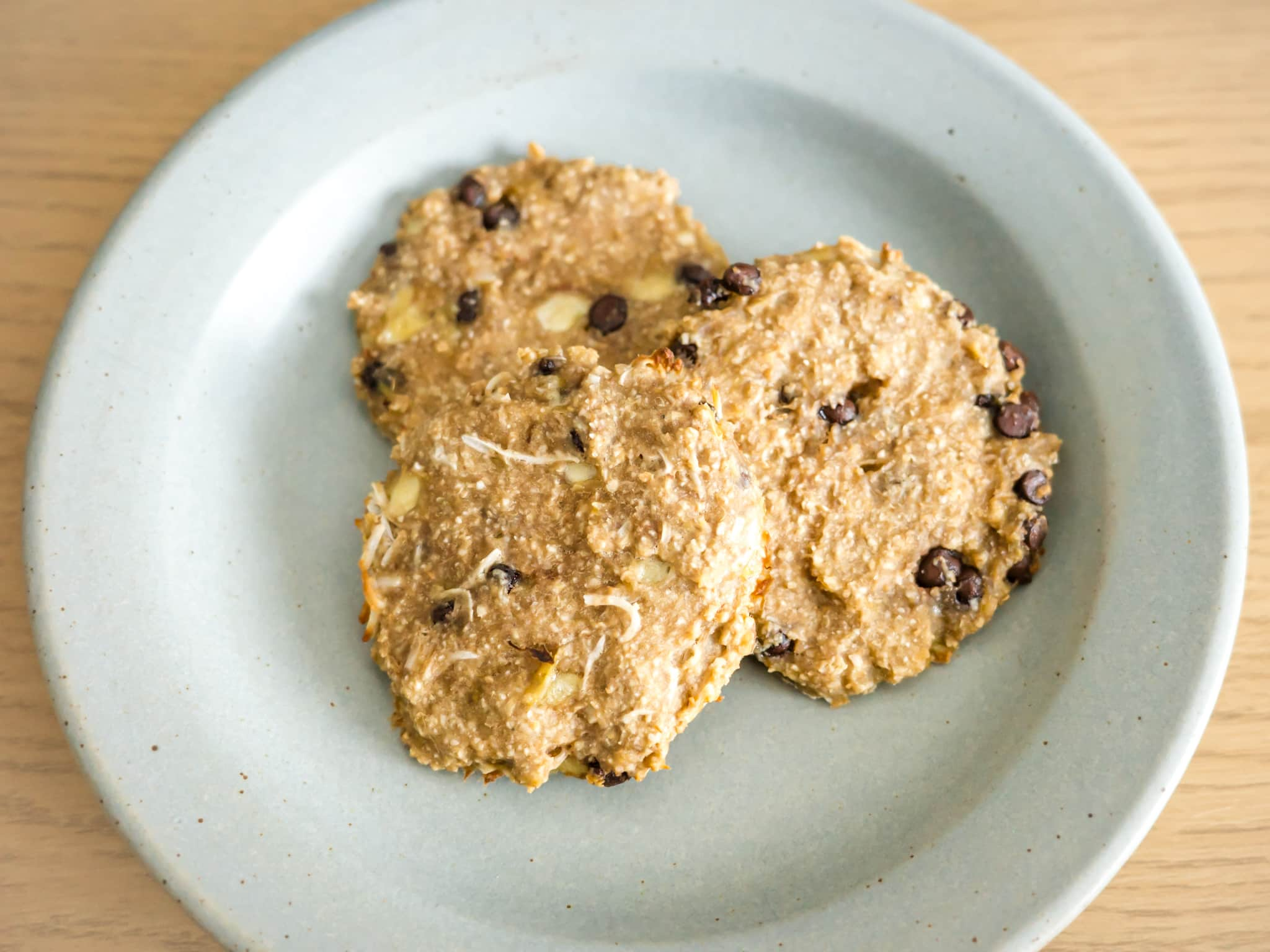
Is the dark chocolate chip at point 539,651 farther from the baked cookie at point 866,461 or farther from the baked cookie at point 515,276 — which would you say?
the baked cookie at point 515,276

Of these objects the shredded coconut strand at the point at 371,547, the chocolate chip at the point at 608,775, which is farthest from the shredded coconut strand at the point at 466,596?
the chocolate chip at the point at 608,775

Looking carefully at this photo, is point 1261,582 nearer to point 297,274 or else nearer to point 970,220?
point 970,220

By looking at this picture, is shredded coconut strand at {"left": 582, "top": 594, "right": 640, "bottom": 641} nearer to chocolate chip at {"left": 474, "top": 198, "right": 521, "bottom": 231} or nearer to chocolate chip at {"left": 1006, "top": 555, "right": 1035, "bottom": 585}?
chocolate chip at {"left": 1006, "top": 555, "right": 1035, "bottom": 585}

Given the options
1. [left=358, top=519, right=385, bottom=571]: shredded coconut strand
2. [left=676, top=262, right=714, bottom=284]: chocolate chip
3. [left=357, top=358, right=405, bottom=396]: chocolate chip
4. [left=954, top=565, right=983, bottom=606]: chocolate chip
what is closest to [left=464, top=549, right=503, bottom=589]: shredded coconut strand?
[left=358, top=519, right=385, bottom=571]: shredded coconut strand

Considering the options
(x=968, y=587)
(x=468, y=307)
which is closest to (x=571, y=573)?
(x=468, y=307)

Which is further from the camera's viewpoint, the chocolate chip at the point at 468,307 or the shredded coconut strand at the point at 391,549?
the chocolate chip at the point at 468,307

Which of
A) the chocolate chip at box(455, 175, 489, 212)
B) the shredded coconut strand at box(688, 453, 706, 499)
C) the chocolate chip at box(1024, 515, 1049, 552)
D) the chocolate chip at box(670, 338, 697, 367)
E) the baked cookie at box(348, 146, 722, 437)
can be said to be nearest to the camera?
the shredded coconut strand at box(688, 453, 706, 499)

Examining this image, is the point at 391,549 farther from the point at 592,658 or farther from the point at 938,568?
the point at 938,568

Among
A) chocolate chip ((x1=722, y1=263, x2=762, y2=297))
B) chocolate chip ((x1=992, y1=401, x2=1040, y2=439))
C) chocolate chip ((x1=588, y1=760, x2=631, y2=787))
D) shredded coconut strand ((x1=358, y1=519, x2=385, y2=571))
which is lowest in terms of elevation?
chocolate chip ((x1=588, y1=760, x2=631, y2=787))
